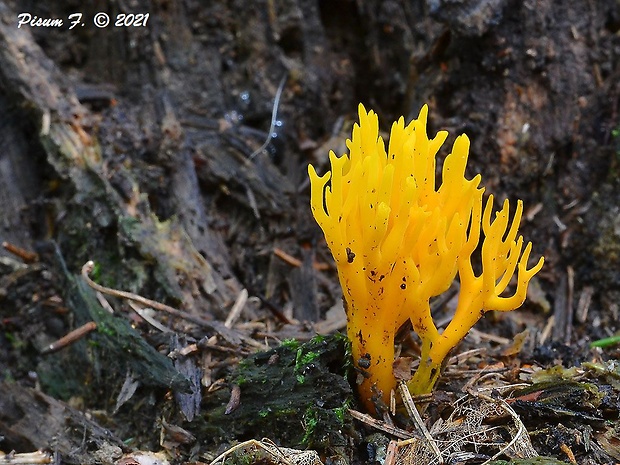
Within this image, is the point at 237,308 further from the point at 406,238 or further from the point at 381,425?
→ the point at 406,238

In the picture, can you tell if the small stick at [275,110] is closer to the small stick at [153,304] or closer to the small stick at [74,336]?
the small stick at [153,304]

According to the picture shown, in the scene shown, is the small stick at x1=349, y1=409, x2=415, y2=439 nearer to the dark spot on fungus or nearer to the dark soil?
the dark soil

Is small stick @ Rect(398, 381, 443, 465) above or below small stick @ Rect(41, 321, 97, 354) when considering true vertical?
below

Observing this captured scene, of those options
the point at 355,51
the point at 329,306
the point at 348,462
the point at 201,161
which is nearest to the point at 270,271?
the point at 329,306

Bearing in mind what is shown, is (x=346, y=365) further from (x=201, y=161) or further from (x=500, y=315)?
(x=201, y=161)

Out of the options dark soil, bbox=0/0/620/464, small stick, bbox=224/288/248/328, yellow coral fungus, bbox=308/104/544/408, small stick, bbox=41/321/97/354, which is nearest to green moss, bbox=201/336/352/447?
dark soil, bbox=0/0/620/464

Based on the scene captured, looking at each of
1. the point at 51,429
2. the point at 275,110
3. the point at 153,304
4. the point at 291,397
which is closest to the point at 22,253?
the point at 153,304
